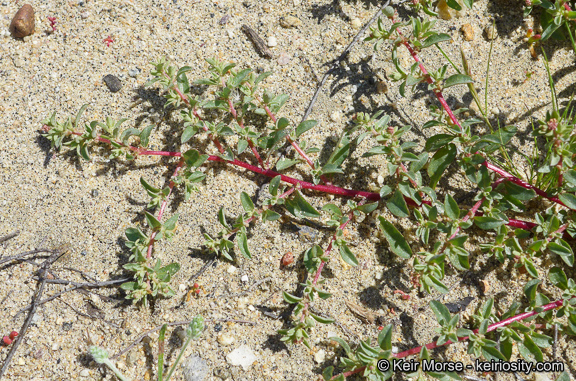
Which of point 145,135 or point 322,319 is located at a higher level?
point 145,135

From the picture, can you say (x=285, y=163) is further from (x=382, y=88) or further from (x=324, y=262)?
(x=382, y=88)

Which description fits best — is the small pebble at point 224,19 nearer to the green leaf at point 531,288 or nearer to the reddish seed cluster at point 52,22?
the reddish seed cluster at point 52,22

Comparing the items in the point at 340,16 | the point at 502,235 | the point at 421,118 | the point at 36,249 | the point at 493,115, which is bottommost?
the point at 36,249

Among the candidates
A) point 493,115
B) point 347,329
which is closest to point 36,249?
point 347,329

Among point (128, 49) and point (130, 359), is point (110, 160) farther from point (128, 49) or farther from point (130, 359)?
point (130, 359)

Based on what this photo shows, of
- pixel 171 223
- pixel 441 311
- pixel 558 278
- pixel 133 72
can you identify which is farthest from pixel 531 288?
pixel 133 72

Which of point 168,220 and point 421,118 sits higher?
point 421,118
